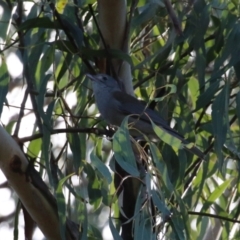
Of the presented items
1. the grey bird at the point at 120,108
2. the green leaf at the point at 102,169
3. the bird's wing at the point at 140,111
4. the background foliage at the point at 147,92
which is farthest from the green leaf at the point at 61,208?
the grey bird at the point at 120,108

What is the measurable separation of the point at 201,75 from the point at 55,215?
687 mm

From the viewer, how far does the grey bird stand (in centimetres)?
259

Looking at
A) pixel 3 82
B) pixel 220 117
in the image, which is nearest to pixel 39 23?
pixel 3 82

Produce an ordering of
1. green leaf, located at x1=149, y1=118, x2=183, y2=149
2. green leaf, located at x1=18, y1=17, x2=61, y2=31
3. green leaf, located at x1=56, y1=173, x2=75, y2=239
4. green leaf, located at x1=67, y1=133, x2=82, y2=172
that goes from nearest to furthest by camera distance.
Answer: green leaf, located at x1=149, y1=118, x2=183, y2=149, green leaf, located at x1=56, y1=173, x2=75, y2=239, green leaf, located at x1=67, y1=133, x2=82, y2=172, green leaf, located at x1=18, y1=17, x2=61, y2=31

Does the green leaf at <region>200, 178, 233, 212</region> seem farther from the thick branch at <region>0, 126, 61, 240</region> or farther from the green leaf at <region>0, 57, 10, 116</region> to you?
the green leaf at <region>0, 57, 10, 116</region>

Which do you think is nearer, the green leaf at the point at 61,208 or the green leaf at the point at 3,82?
the green leaf at the point at 61,208

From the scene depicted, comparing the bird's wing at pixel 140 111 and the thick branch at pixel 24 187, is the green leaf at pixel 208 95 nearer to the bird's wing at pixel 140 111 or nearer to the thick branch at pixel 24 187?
the bird's wing at pixel 140 111

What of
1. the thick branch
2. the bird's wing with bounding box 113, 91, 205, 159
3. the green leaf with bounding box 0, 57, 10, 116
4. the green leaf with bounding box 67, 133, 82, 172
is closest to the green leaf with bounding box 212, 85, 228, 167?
the bird's wing with bounding box 113, 91, 205, 159

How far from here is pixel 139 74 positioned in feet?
9.58

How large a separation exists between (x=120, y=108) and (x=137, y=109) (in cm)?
29

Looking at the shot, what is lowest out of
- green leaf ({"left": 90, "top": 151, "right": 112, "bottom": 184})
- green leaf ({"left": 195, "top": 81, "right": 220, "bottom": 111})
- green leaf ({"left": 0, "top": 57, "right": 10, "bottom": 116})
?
green leaf ({"left": 90, "top": 151, "right": 112, "bottom": 184})

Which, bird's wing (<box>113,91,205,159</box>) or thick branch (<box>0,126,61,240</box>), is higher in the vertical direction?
bird's wing (<box>113,91,205,159</box>)

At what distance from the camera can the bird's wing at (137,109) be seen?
2.56 m

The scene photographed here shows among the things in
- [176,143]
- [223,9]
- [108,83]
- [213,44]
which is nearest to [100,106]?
[108,83]
